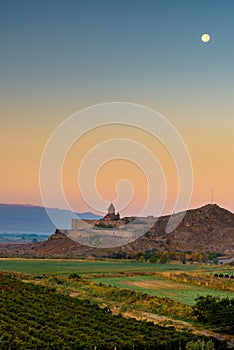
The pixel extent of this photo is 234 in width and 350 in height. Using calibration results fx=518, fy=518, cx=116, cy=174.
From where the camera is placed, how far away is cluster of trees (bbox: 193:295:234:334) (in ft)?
79.8

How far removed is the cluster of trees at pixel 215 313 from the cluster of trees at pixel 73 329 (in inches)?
148

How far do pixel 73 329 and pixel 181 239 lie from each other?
7427cm

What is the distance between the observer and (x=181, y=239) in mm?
92938

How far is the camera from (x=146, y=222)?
106438 millimetres

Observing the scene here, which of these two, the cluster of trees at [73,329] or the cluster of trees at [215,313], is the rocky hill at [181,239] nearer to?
the cluster of trees at [215,313]

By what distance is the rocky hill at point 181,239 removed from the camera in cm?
8744

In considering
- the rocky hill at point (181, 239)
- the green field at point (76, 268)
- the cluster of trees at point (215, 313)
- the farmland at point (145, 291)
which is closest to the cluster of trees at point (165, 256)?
the rocky hill at point (181, 239)

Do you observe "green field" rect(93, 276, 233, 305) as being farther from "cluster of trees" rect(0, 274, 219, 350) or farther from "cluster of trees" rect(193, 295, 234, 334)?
"cluster of trees" rect(0, 274, 219, 350)

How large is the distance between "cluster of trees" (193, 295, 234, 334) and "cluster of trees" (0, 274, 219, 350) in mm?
3766

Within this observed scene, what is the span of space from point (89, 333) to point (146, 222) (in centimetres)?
8711

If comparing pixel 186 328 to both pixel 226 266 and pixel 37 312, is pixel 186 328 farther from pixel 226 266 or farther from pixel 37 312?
pixel 226 266

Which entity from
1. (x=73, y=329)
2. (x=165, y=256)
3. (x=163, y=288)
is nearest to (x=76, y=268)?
(x=163, y=288)

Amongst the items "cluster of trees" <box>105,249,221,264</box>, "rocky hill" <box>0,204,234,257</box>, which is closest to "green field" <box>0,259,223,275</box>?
"cluster of trees" <box>105,249,221,264</box>

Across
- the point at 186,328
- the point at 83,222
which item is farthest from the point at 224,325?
the point at 83,222
